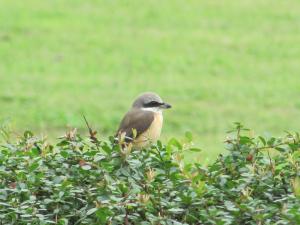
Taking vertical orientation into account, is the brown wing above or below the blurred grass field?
below

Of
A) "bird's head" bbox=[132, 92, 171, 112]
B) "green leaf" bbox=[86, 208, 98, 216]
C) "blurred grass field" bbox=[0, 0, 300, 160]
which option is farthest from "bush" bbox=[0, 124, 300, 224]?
"blurred grass field" bbox=[0, 0, 300, 160]

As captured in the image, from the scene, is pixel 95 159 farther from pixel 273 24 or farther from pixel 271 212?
pixel 273 24

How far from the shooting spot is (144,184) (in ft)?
15.2

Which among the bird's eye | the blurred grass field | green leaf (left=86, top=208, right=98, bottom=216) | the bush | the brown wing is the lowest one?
green leaf (left=86, top=208, right=98, bottom=216)

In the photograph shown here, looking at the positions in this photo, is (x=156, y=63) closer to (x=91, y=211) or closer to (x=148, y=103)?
(x=148, y=103)

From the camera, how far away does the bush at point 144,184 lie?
174 inches

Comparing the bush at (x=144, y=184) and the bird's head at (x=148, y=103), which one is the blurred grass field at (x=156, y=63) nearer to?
the bird's head at (x=148, y=103)

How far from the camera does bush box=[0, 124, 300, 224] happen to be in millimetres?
4414

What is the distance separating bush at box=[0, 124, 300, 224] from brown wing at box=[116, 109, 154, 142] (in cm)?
234

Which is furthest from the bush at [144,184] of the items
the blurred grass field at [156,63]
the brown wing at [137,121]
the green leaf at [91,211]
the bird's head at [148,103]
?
the blurred grass field at [156,63]

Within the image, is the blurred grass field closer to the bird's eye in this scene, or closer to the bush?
the bird's eye

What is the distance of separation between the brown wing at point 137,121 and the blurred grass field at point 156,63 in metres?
3.39

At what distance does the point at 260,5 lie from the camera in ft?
62.3

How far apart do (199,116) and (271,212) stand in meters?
8.68
